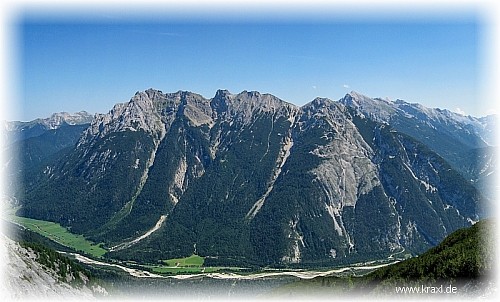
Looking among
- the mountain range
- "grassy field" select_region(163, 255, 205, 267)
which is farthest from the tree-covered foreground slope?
the mountain range

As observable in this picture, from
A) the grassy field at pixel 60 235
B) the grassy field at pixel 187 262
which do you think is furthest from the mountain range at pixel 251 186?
the grassy field at pixel 60 235

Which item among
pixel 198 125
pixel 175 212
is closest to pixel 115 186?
pixel 175 212

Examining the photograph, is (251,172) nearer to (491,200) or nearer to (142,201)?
(142,201)

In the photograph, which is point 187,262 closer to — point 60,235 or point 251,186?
point 251,186

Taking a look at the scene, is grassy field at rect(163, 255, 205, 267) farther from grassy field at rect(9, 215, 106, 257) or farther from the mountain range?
grassy field at rect(9, 215, 106, 257)

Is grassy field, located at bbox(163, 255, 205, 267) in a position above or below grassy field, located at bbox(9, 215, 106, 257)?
below
